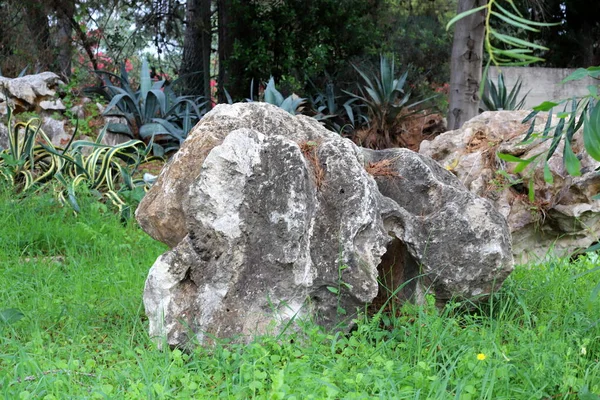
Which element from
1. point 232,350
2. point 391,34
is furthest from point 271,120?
point 391,34

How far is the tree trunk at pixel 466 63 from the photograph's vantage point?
245 inches

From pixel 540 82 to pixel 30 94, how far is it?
28.0 ft

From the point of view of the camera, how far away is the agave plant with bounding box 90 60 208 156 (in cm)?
727

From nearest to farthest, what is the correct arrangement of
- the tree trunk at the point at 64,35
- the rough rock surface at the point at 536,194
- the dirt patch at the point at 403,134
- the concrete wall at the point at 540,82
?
the rough rock surface at the point at 536,194 → the dirt patch at the point at 403,134 → the tree trunk at the point at 64,35 → the concrete wall at the point at 540,82

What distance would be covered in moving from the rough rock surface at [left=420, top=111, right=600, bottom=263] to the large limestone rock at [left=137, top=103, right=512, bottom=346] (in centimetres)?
162

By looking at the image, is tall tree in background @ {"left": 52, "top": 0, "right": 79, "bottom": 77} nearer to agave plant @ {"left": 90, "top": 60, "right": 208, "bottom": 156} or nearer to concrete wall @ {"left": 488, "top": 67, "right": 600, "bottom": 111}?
agave plant @ {"left": 90, "top": 60, "right": 208, "bottom": 156}

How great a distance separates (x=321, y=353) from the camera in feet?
8.82

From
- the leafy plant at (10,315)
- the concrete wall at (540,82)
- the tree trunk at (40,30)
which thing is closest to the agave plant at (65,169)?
the leafy plant at (10,315)

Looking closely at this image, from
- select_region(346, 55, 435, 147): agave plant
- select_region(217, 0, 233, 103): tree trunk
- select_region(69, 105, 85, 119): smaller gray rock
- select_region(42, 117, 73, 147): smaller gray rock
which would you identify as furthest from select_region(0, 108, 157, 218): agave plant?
select_region(217, 0, 233, 103): tree trunk

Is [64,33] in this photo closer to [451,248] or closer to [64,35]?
[64,35]

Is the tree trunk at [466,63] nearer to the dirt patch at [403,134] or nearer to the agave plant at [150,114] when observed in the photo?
the dirt patch at [403,134]

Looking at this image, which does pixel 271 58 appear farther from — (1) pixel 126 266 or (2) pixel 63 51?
(1) pixel 126 266

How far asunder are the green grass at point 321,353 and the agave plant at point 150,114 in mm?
3584

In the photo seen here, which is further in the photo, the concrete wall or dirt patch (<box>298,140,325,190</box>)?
the concrete wall
